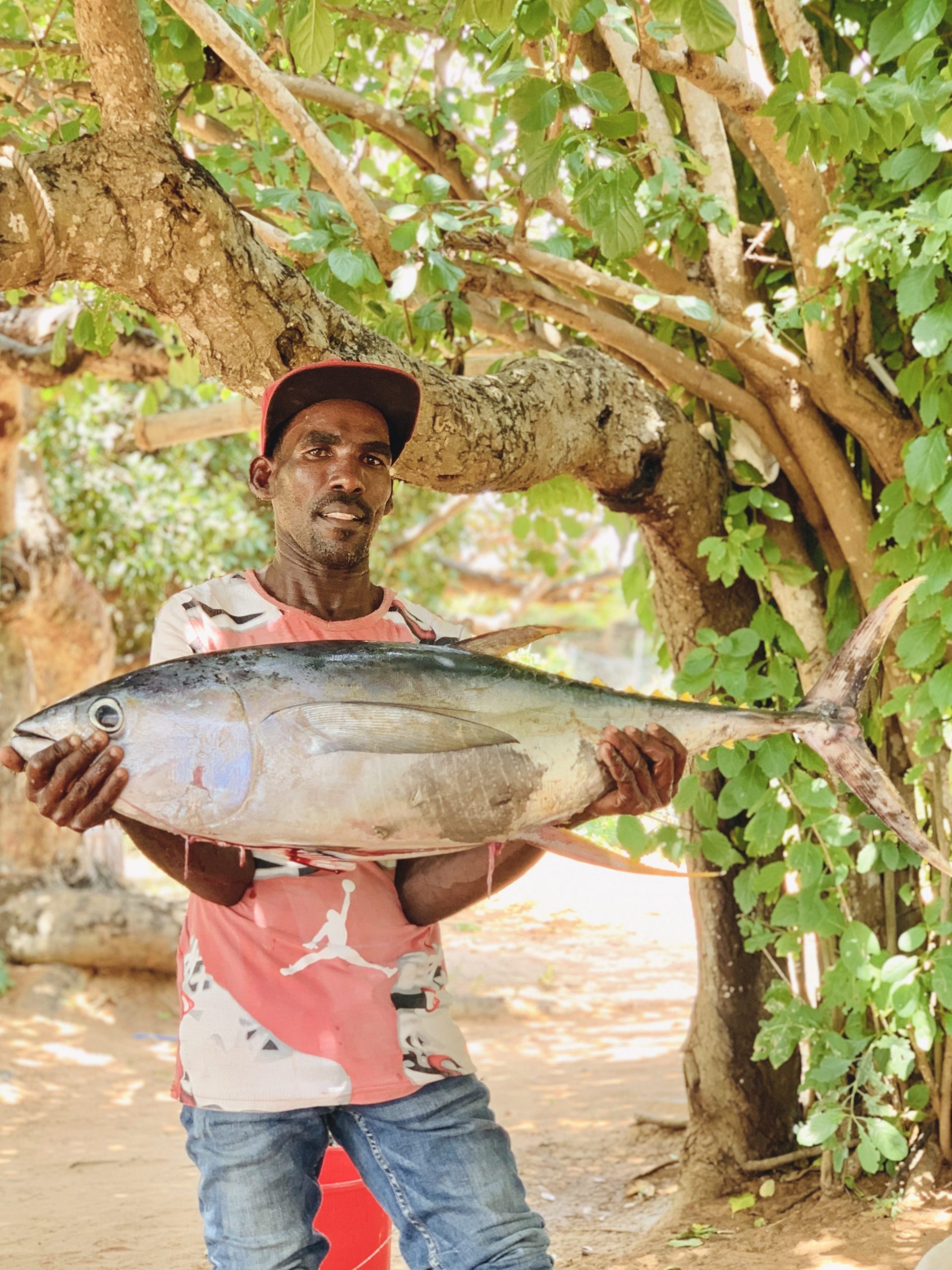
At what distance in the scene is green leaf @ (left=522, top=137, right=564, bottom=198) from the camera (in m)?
3.05

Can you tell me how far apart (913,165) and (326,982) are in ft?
8.19

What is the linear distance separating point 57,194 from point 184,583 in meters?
9.38

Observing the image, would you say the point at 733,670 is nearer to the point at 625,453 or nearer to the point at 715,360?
the point at 625,453

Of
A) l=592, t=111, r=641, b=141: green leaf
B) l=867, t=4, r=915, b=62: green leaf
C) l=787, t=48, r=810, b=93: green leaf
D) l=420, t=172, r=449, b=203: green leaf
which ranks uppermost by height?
l=867, t=4, r=915, b=62: green leaf

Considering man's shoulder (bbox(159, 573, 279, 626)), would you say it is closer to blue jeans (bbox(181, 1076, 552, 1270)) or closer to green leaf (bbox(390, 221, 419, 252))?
blue jeans (bbox(181, 1076, 552, 1270))

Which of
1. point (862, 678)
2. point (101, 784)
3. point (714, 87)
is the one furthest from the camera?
point (714, 87)

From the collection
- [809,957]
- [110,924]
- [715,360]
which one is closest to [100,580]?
[110,924]

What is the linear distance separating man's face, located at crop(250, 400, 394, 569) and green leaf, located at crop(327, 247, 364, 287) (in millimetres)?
1077

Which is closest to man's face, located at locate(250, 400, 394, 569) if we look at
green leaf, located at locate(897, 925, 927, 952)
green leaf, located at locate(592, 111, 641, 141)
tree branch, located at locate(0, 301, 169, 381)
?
green leaf, located at locate(592, 111, 641, 141)

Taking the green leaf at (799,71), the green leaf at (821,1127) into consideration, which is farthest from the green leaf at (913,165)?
the green leaf at (821,1127)

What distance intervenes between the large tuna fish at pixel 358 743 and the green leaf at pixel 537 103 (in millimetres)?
1357

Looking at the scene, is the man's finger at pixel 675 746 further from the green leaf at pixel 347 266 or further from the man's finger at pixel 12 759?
the green leaf at pixel 347 266

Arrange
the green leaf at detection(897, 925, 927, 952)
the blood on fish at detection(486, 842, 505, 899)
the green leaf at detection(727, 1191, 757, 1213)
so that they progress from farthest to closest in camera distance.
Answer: the green leaf at detection(727, 1191, 757, 1213) → the green leaf at detection(897, 925, 927, 952) → the blood on fish at detection(486, 842, 505, 899)

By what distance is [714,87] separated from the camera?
10.3ft
